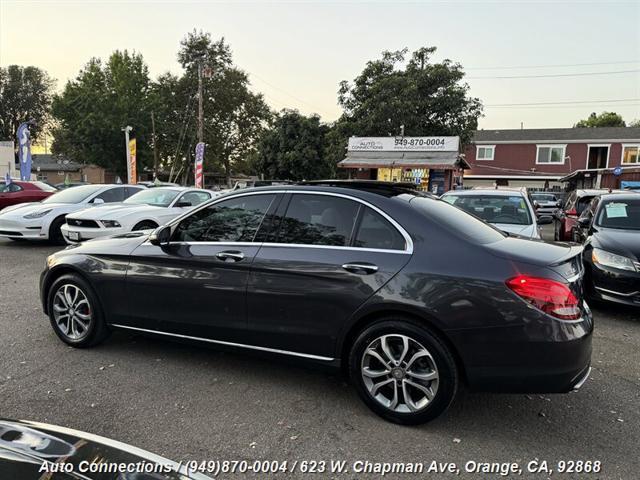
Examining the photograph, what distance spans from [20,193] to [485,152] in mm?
39642

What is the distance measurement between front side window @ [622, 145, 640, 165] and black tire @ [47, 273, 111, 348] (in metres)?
45.6

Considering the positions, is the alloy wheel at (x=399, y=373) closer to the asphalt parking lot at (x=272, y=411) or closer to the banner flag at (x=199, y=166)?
the asphalt parking lot at (x=272, y=411)

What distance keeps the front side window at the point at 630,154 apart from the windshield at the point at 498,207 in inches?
1547

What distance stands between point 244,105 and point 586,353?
54.8 meters

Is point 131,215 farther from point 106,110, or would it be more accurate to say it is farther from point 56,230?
point 106,110

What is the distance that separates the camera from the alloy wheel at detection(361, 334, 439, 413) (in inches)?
117

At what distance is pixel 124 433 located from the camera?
289 cm

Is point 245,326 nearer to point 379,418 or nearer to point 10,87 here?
point 379,418

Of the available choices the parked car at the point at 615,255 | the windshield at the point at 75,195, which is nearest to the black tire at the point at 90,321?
the parked car at the point at 615,255

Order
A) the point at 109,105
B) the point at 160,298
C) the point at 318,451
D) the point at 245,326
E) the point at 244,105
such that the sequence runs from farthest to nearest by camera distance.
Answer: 1. the point at 244,105
2. the point at 109,105
3. the point at 160,298
4. the point at 245,326
5. the point at 318,451

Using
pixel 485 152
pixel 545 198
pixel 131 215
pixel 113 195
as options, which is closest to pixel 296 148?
pixel 545 198

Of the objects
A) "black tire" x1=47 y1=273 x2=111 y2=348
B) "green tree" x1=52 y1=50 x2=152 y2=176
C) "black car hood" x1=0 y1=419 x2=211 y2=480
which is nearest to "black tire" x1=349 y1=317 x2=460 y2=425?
"black car hood" x1=0 y1=419 x2=211 y2=480

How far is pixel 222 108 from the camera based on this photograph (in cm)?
5209

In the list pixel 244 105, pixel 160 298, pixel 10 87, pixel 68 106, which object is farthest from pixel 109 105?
pixel 160 298
